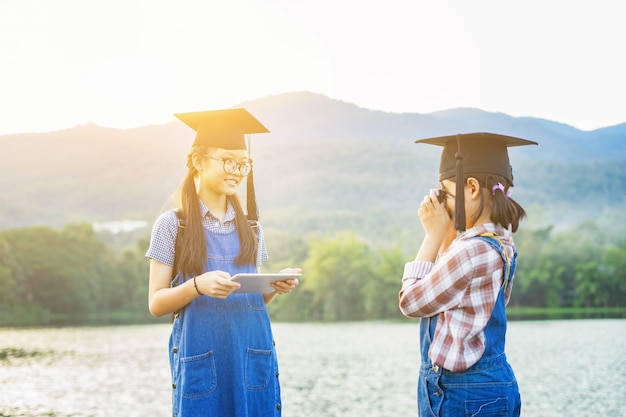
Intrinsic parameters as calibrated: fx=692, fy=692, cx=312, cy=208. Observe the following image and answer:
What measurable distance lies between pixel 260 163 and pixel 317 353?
413 ft

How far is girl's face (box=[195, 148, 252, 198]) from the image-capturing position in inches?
111

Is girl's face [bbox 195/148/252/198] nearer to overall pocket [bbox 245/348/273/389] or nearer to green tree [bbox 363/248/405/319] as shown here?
overall pocket [bbox 245/348/273/389]

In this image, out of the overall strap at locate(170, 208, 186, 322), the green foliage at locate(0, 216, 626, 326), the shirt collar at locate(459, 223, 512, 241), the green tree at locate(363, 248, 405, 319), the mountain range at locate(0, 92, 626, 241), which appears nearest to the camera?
the shirt collar at locate(459, 223, 512, 241)

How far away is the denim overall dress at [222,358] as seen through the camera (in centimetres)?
257

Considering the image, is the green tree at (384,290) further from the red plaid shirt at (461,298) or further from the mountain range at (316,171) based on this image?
the red plaid shirt at (461,298)

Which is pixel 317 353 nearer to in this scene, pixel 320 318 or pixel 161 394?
pixel 161 394

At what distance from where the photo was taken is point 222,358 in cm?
262

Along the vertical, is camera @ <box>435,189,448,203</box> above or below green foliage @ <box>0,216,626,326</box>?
above

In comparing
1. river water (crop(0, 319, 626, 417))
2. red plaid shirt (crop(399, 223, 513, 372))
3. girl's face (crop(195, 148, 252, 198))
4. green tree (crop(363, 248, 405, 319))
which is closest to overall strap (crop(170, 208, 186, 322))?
girl's face (crop(195, 148, 252, 198))

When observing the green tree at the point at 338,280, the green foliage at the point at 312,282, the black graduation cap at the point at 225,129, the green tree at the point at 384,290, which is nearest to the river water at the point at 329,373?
the black graduation cap at the point at 225,129

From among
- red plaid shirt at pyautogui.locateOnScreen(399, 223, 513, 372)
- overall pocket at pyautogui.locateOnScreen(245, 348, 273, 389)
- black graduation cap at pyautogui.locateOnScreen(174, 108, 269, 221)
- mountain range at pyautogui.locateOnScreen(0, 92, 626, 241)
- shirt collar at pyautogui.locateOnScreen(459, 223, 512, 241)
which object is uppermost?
mountain range at pyautogui.locateOnScreen(0, 92, 626, 241)

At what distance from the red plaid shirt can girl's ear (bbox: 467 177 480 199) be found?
0.80 ft

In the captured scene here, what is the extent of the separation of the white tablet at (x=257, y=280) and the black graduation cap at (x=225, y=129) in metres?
0.54

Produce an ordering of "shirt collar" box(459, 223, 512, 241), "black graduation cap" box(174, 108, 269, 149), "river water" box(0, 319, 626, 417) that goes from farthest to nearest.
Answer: "river water" box(0, 319, 626, 417), "black graduation cap" box(174, 108, 269, 149), "shirt collar" box(459, 223, 512, 241)
